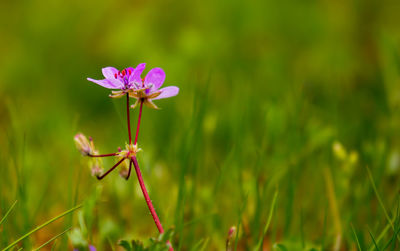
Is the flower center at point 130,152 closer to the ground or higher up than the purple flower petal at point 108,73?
closer to the ground

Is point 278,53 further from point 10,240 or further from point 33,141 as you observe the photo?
point 10,240

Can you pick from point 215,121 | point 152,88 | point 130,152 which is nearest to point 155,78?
point 152,88

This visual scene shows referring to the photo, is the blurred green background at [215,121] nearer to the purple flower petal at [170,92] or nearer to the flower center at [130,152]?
the flower center at [130,152]

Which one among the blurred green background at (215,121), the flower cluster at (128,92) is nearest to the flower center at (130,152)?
the flower cluster at (128,92)

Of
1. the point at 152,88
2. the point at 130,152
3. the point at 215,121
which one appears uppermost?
the point at 152,88

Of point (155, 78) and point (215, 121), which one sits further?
point (215, 121)

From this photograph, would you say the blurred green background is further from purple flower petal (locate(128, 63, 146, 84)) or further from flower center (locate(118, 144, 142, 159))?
purple flower petal (locate(128, 63, 146, 84))

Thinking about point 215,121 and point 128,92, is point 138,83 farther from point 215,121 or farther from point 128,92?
point 215,121
